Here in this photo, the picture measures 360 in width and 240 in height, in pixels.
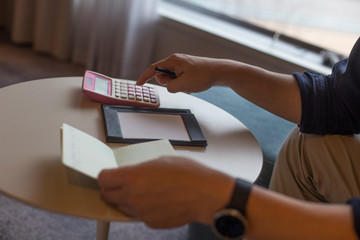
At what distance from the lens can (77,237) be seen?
116 centimetres

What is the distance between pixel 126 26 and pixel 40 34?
0.55 m

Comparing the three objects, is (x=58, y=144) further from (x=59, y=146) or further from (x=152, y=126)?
(x=152, y=126)

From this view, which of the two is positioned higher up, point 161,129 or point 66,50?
point 161,129

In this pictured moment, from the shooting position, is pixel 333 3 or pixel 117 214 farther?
pixel 333 3

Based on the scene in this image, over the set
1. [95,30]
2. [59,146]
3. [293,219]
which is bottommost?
[95,30]

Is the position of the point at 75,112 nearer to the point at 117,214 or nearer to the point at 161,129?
the point at 161,129

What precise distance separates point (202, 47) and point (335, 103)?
1.30m

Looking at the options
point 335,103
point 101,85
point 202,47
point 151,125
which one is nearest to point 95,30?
point 202,47

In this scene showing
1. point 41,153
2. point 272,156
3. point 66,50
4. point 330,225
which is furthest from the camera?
point 66,50

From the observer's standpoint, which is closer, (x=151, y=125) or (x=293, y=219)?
(x=293, y=219)

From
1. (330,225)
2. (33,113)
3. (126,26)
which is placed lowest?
(126,26)

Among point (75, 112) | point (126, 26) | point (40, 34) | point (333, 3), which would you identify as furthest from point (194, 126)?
point (40, 34)

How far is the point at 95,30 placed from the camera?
2211mm

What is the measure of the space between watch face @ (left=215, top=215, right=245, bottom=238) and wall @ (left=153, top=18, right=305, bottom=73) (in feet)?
4.78
